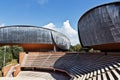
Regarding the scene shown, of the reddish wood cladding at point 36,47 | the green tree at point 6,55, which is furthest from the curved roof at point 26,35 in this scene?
the green tree at point 6,55

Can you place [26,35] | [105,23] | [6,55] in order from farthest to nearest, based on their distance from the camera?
[26,35], [6,55], [105,23]

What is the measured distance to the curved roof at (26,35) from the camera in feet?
153

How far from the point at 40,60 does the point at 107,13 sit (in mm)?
15996

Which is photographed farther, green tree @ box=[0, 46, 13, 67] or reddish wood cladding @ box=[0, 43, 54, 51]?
Answer: reddish wood cladding @ box=[0, 43, 54, 51]

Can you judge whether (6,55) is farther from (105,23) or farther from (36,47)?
(36,47)

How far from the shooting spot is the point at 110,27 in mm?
22562

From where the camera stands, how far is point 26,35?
47.1 meters

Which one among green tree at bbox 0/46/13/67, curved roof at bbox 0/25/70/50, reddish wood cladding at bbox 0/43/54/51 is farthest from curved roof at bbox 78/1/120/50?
reddish wood cladding at bbox 0/43/54/51

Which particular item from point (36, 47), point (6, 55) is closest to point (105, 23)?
point (6, 55)

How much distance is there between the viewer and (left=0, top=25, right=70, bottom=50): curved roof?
46.6 m

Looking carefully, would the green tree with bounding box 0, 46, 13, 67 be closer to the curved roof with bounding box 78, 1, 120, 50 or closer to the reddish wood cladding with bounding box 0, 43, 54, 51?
the reddish wood cladding with bounding box 0, 43, 54, 51

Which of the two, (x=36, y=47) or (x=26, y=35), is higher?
(x=26, y=35)

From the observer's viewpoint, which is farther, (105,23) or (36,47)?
(36,47)

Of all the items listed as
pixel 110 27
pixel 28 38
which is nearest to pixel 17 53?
pixel 28 38
